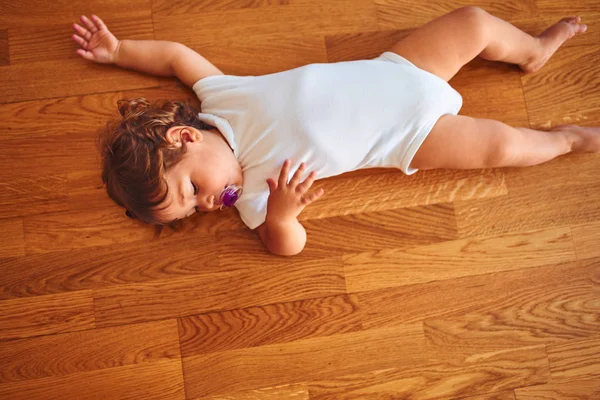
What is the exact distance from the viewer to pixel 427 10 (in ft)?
3.85

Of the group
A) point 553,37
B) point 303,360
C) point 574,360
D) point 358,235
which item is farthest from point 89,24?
point 574,360

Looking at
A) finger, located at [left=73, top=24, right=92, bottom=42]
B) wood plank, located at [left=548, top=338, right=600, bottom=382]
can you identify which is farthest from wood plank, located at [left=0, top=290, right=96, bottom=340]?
wood plank, located at [left=548, top=338, right=600, bottom=382]

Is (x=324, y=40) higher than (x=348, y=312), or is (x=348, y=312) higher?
(x=324, y=40)

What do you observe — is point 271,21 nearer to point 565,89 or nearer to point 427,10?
point 427,10

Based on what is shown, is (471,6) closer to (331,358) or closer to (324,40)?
(324,40)

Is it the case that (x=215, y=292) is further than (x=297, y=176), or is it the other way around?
(x=215, y=292)

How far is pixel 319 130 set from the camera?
0.99 metres

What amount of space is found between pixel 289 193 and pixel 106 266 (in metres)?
0.41

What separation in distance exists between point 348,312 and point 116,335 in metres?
0.47

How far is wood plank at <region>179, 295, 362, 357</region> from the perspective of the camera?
106 centimetres

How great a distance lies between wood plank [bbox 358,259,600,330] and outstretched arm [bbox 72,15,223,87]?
57 centimetres

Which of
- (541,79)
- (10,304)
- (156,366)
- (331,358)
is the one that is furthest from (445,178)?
(10,304)

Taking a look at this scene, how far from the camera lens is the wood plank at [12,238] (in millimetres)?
1076

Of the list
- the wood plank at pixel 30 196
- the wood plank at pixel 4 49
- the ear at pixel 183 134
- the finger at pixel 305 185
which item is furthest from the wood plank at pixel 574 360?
the wood plank at pixel 4 49
